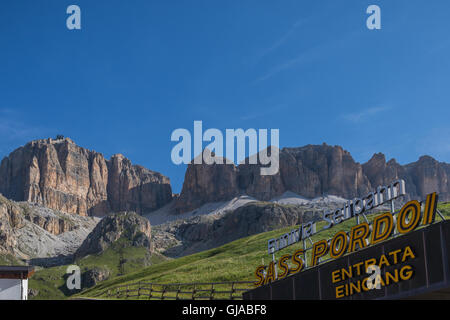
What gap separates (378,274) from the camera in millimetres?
32906

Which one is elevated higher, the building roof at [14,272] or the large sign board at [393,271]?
the building roof at [14,272]

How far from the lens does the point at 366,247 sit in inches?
1404

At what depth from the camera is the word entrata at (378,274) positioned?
31094 mm

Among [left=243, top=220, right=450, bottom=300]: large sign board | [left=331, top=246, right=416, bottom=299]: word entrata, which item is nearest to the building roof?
[left=243, top=220, right=450, bottom=300]: large sign board

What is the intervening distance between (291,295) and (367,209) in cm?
822

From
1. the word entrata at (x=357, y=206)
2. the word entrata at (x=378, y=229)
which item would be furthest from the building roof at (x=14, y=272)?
the word entrata at (x=378, y=229)

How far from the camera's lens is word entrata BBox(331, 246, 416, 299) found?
3109 cm

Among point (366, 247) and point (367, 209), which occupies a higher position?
point (367, 209)

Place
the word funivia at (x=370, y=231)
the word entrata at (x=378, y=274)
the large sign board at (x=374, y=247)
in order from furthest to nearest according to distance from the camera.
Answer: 1. the word funivia at (x=370, y=231)
2. the large sign board at (x=374, y=247)
3. the word entrata at (x=378, y=274)

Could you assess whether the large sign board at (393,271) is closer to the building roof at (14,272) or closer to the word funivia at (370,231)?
the word funivia at (370,231)

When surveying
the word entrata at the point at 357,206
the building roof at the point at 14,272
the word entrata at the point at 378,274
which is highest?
the word entrata at the point at 357,206
